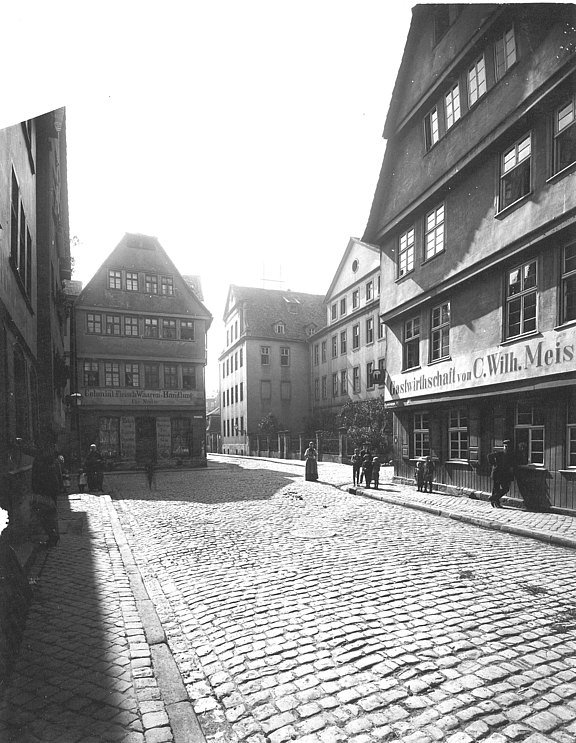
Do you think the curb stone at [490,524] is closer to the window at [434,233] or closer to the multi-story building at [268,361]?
the window at [434,233]

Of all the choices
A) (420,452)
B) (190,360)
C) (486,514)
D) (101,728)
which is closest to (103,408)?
(190,360)

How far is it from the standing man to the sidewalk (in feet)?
29.9

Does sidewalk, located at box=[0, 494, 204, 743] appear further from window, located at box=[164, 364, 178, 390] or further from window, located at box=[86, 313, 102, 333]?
window, located at box=[86, 313, 102, 333]

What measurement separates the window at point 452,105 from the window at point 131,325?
20.3 m

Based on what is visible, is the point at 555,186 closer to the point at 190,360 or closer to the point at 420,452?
the point at 420,452

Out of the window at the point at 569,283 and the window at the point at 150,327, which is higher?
the window at the point at 150,327

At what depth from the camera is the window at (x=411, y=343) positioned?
57.0 feet

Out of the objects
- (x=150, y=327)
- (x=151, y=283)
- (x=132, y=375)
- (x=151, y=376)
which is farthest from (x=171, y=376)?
(x=151, y=283)

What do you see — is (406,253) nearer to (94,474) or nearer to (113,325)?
(94,474)

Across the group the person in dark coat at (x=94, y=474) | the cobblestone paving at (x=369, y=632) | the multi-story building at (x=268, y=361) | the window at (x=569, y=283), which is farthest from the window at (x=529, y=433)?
the multi-story building at (x=268, y=361)

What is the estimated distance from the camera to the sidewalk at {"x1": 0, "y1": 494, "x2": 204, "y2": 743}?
9.47ft

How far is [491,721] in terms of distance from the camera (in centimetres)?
297

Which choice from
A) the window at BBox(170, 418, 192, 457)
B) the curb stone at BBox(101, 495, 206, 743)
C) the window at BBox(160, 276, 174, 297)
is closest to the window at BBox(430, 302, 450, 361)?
the curb stone at BBox(101, 495, 206, 743)

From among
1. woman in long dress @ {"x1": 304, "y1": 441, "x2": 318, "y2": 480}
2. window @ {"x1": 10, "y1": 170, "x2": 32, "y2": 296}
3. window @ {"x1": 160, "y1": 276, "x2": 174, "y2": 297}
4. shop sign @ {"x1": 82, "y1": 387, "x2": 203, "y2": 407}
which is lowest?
woman in long dress @ {"x1": 304, "y1": 441, "x2": 318, "y2": 480}
